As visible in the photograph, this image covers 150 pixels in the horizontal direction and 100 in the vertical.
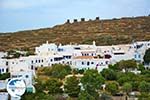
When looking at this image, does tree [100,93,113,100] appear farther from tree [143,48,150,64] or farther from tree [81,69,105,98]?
tree [143,48,150,64]

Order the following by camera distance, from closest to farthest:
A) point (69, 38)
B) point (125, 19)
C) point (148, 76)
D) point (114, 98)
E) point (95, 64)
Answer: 1. point (114, 98)
2. point (148, 76)
3. point (95, 64)
4. point (69, 38)
5. point (125, 19)

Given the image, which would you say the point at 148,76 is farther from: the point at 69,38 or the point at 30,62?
the point at 69,38

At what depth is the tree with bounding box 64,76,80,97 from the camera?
19250mm

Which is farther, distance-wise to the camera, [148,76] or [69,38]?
[69,38]

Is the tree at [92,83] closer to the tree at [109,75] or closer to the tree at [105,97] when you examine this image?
the tree at [105,97]

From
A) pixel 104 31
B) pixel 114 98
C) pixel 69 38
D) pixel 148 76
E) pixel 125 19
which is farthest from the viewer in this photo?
pixel 125 19

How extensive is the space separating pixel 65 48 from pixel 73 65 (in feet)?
16.7

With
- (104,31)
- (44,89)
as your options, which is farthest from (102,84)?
(104,31)

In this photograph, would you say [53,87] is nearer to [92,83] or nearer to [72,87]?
[72,87]

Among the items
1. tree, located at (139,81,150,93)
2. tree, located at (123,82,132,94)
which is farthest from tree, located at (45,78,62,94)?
tree, located at (139,81,150,93)

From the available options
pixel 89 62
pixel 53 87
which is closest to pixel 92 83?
pixel 53 87

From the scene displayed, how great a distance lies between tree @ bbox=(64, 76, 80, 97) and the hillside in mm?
30097

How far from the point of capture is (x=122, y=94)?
19859mm

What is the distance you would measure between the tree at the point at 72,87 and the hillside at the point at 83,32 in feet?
98.7
